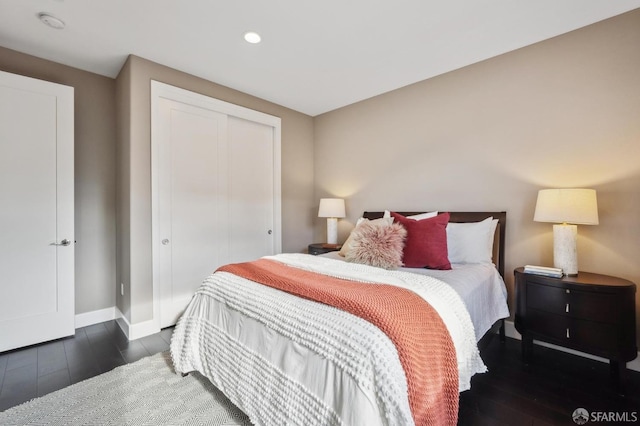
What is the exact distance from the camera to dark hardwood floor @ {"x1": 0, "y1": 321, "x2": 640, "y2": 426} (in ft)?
5.43

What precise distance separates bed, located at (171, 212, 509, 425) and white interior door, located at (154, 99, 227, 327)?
1087 millimetres

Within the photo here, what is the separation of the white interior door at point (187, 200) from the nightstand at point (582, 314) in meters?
2.99

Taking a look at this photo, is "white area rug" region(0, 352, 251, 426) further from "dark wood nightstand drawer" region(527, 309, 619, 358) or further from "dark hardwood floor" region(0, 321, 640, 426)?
"dark wood nightstand drawer" region(527, 309, 619, 358)

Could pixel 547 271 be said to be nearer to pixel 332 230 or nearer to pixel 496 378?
pixel 496 378

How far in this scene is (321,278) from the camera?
5.82ft

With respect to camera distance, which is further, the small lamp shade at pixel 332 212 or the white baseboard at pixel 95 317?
the small lamp shade at pixel 332 212

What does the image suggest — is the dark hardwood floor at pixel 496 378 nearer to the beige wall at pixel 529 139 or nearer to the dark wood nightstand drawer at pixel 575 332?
the dark wood nightstand drawer at pixel 575 332

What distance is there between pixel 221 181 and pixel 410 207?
2216 millimetres

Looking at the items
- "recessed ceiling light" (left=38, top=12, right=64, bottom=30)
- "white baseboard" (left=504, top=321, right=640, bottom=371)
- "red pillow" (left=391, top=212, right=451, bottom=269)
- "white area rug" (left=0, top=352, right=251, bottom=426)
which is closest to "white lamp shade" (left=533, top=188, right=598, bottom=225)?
"red pillow" (left=391, top=212, right=451, bottom=269)

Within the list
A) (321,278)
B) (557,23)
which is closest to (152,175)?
(321,278)

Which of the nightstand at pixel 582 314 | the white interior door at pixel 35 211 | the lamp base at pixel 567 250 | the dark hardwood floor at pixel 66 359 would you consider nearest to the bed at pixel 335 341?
the nightstand at pixel 582 314

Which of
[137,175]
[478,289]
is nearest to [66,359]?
[137,175]

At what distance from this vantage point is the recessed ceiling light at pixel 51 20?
6.86ft

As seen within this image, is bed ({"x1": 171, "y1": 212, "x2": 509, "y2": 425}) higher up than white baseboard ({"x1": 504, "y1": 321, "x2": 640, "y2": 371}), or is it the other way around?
bed ({"x1": 171, "y1": 212, "x2": 509, "y2": 425})
